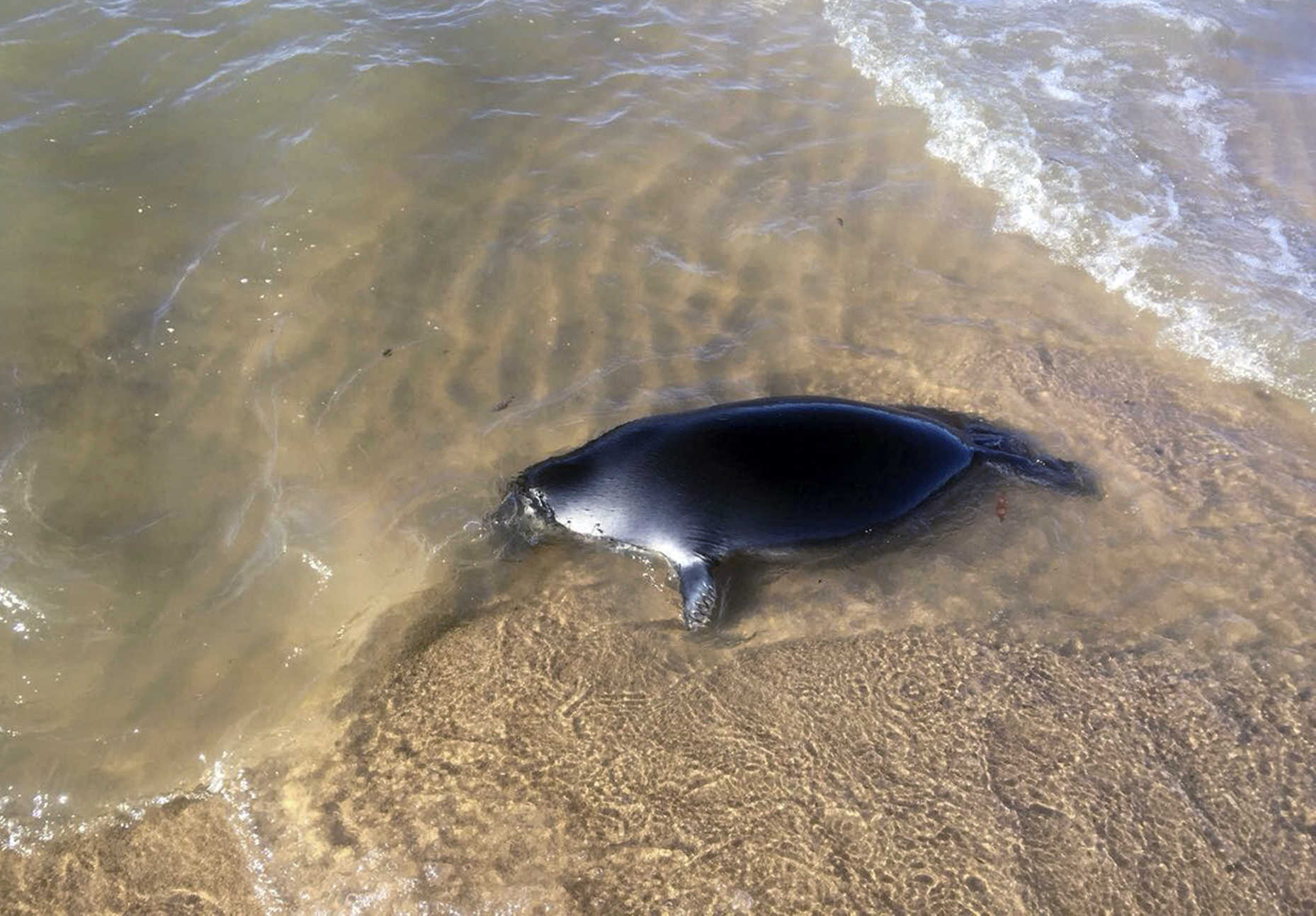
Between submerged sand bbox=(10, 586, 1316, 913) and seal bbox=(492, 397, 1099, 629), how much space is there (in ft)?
1.53

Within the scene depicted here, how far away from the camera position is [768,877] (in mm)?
3320

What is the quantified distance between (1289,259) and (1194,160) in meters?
1.61

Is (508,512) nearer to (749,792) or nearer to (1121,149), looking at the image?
(749,792)

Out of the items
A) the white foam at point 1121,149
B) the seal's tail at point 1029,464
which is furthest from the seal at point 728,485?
the white foam at point 1121,149

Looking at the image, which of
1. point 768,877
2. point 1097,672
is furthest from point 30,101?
point 1097,672

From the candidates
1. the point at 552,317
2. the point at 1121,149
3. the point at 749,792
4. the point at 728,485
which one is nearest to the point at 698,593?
the point at 728,485

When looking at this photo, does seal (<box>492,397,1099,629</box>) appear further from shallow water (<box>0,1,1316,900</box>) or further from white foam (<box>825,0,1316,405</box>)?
white foam (<box>825,0,1316,405</box>)

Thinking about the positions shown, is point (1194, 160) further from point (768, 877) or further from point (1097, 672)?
point (768, 877)

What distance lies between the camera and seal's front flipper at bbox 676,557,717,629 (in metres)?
4.09

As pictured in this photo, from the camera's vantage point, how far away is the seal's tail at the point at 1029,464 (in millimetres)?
4832

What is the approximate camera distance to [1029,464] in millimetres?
4871

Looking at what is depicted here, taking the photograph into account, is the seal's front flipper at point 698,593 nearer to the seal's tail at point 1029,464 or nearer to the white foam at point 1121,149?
the seal's tail at point 1029,464

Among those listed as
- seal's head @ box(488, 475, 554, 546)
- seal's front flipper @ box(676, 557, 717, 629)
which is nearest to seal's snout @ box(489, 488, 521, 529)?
seal's head @ box(488, 475, 554, 546)

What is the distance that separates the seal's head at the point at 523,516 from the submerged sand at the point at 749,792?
422 mm
